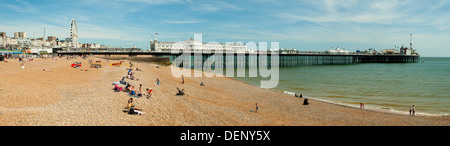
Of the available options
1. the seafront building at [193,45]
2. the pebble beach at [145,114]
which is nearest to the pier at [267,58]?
the seafront building at [193,45]

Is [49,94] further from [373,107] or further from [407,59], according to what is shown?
[407,59]

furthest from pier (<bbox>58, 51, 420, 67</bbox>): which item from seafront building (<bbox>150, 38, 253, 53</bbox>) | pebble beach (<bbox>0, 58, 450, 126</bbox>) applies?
pebble beach (<bbox>0, 58, 450, 126</bbox>)

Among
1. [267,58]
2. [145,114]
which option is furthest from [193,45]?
[145,114]

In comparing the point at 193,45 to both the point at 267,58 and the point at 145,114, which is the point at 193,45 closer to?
the point at 267,58

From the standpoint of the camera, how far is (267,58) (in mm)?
80250

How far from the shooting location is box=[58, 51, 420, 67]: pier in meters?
58.8

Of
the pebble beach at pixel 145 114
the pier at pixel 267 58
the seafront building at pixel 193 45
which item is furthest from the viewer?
the seafront building at pixel 193 45

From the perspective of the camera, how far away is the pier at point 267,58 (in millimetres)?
58750

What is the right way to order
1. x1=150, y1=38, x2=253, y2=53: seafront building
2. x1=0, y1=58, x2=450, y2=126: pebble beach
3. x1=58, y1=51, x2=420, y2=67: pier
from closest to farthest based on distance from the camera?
x1=0, y1=58, x2=450, y2=126: pebble beach < x1=58, y1=51, x2=420, y2=67: pier < x1=150, y1=38, x2=253, y2=53: seafront building

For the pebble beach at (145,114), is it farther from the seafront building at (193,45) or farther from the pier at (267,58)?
the seafront building at (193,45)

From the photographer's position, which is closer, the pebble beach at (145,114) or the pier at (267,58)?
the pebble beach at (145,114)

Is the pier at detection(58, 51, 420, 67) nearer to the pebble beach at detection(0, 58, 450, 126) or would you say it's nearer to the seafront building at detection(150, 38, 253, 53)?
the seafront building at detection(150, 38, 253, 53)
